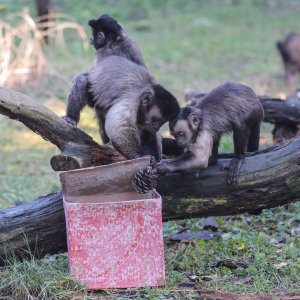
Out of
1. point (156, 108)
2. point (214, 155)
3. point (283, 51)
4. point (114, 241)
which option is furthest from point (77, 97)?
point (283, 51)

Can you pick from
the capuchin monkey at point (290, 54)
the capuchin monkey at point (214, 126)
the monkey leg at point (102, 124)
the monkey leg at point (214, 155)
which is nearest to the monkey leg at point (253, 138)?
the capuchin monkey at point (214, 126)

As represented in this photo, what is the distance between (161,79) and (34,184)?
195 inches

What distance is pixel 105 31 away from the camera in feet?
19.6

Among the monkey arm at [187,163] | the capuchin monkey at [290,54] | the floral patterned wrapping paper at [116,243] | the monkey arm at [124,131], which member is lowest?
the capuchin monkey at [290,54]

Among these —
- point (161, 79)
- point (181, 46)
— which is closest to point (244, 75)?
point (161, 79)

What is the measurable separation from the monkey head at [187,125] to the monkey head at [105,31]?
4.87 ft

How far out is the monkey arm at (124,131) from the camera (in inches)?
193

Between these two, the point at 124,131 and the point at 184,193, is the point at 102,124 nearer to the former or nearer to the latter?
the point at 124,131

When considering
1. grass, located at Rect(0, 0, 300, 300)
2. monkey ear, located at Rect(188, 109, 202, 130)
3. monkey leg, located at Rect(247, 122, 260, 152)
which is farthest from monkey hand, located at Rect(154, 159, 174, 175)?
monkey leg, located at Rect(247, 122, 260, 152)

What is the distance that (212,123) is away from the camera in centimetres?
488

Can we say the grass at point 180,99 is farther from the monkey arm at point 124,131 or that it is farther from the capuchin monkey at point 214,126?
the monkey arm at point 124,131

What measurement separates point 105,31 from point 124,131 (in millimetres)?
1413

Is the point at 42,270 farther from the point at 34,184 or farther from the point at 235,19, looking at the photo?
the point at 235,19

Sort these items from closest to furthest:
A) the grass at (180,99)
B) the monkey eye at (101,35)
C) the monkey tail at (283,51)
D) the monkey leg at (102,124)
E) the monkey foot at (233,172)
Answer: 1. the grass at (180,99)
2. the monkey foot at (233,172)
3. the monkey leg at (102,124)
4. the monkey eye at (101,35)
5. the monkey tail at (283,51)
